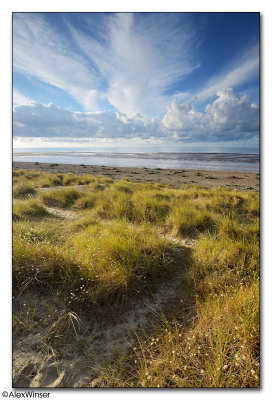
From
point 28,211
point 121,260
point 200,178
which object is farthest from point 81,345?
point 200,178

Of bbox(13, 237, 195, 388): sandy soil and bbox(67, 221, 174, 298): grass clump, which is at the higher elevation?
bbox(67, 221, 174, 298): grass clump

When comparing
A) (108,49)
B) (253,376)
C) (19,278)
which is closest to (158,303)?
(253,376)

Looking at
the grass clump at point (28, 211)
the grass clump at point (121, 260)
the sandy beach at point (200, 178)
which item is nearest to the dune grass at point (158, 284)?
the grass clump at point (121, 260)

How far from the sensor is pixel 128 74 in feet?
10.7

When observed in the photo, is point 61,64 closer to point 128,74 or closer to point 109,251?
point 128,74

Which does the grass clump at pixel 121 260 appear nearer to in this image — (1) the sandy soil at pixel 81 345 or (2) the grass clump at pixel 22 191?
(1) the sandy soil at pixel 81 345

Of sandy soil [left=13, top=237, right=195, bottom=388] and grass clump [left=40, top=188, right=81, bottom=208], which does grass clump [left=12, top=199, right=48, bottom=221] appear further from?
sandy soil [left=13, top=237, right=195, bottom=388]

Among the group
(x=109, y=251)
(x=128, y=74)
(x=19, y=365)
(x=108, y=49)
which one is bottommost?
(x=19, y=365)

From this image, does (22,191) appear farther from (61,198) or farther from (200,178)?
(200,178)

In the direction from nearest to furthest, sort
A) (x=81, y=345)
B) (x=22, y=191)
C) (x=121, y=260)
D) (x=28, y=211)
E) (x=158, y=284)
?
(x=81, y=345) → (x=158, y=284) → (x=121, y=260) → (x=28, y=211) → (x=22, y=191)

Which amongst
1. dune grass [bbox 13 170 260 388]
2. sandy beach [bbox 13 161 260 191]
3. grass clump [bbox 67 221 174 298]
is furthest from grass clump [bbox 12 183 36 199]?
sandy beach [bbox 13 161 260 191]

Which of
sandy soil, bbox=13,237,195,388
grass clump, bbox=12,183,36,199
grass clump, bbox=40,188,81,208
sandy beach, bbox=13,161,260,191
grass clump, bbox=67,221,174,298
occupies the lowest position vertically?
sandy soil, bbox=13,237,195,388

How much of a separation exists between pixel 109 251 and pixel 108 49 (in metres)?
3.30

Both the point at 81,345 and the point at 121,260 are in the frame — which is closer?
the point at 81,345
